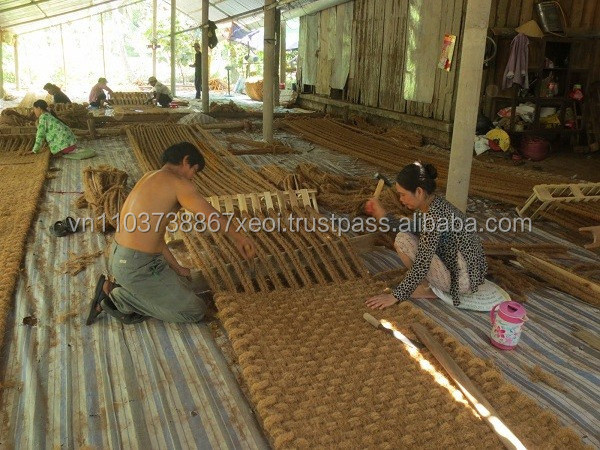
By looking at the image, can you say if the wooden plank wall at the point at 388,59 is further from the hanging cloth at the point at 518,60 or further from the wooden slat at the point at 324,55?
the wooden slat at the point at 324,55

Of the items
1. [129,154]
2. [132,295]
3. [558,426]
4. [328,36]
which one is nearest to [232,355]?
[132,295]

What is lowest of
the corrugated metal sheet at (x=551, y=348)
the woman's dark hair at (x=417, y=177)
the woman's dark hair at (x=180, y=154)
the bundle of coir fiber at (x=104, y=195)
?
the corrugated metal sheet at (x=551, y=348)

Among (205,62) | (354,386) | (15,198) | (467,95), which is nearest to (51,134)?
(15,198)

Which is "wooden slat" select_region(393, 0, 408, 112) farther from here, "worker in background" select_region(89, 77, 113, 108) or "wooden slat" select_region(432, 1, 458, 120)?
"worker in background" select_region(89, 77, 113, 108)

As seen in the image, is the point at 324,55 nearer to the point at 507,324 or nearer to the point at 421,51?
the point at 421,51

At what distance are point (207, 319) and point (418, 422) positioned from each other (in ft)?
4.23

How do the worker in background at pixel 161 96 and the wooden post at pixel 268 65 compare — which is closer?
the wooden post at pixel 268 65

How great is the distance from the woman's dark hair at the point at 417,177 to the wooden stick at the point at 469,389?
0.71 metres

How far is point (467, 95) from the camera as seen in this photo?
376 cm

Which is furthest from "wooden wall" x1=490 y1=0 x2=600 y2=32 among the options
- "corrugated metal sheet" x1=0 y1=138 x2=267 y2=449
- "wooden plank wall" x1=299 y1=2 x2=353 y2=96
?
"corrugated metal sheet" x1=0 y1=138 x2=267 y2=449

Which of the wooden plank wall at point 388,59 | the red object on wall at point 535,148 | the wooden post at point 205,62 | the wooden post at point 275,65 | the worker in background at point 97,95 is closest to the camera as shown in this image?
the red object on wall at point 535,148

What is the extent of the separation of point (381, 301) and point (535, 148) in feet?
16.7

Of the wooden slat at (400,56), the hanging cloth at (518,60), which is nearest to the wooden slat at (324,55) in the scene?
the wooden slat at (400,56)

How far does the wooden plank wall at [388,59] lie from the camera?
750 centimetres
